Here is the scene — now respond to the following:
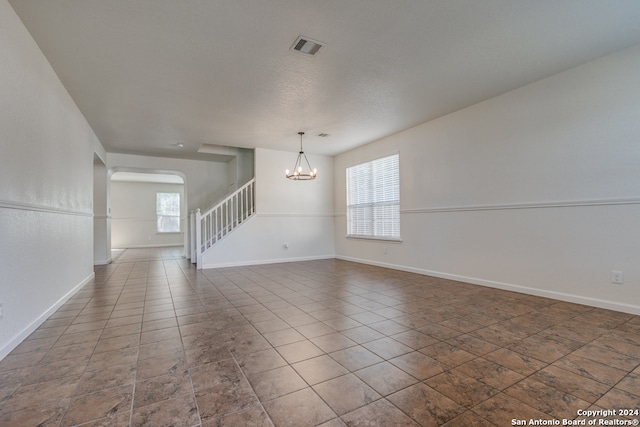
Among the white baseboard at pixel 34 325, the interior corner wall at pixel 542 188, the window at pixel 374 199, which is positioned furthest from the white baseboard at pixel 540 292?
the white baseboard at pixel 34 325

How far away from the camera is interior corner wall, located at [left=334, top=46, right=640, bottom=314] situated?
3102mm

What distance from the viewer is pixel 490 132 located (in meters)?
4.25

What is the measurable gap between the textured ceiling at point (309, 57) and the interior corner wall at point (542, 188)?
13.1 inches

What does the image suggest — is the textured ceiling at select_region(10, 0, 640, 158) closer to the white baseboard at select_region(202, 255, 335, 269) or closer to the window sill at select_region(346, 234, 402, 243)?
the window sill at select_region(346, 234, 402, 243)

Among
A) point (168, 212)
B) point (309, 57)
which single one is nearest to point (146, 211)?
point (168, 212)

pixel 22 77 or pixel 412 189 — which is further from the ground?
pixel 22 77

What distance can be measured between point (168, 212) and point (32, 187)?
1007cm

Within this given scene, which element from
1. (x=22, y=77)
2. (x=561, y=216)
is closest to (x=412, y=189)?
(x=561, y=216)

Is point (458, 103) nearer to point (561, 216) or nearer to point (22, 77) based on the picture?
point (561, 216)

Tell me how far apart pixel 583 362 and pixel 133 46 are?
181 inches

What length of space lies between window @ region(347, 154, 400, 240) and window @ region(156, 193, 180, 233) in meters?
8.38

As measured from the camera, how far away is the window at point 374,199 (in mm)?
5949

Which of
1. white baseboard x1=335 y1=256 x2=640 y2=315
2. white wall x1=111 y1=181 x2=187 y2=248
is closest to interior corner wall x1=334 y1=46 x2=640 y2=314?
white baseboard x1=335 y1=256 x2=640 y2=315

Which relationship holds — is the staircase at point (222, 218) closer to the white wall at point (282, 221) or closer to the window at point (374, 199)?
the white wall at point (282, 221)
